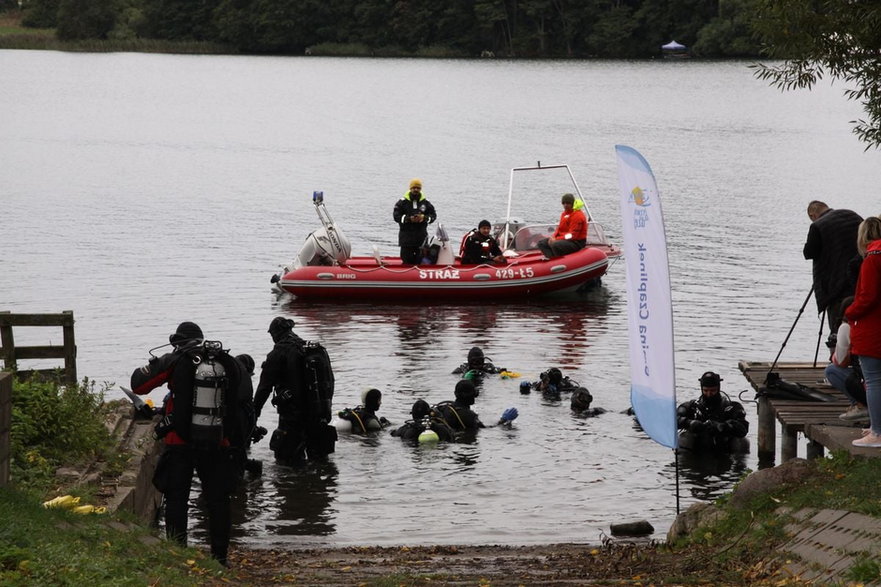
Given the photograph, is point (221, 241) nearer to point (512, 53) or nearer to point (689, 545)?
point (689, 545)

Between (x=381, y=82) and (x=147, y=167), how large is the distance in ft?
159

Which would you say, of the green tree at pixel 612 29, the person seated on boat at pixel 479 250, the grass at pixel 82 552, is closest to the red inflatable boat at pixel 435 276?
the person seated on boat at pixel 479 250

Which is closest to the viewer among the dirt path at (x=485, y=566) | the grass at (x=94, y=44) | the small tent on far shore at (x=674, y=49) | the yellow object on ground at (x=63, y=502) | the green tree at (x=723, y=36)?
the dirt path at (x=485, y=566)

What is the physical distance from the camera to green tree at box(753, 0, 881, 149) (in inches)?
476

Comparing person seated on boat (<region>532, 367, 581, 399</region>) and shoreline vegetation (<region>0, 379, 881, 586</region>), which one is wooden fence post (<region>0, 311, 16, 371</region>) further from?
person seated on boat (<region>532, 367, 581, 399</region>)

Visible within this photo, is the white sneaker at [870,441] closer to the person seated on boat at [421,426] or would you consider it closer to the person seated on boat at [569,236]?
the person seated on boat at [421,426]

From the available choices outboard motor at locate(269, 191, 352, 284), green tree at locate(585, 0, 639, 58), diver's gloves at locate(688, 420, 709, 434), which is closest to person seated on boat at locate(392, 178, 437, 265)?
outboard motor at locate(269, 191, 352, 284)

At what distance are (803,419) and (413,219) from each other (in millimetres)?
12050

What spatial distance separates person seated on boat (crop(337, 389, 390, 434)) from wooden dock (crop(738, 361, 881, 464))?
4.01 metres

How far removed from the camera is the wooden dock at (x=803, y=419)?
32.2ft

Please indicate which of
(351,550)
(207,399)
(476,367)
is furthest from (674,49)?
(207,399)

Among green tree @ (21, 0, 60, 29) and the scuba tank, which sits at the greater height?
green tree @ (21, 0, 60, 29)

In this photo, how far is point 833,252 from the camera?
1134cm

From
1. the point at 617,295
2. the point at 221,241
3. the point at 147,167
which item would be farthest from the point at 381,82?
the point at 617,295
